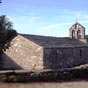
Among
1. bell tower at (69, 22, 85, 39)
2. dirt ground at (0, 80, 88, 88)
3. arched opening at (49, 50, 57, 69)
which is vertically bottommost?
dirt ground at (0, 80, 88, 88)

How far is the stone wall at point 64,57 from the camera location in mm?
35188

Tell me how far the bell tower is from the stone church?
2745 millimetres

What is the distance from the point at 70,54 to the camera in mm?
39094

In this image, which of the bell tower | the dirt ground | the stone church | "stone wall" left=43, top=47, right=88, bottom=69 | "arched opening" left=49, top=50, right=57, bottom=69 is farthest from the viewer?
the bell tower

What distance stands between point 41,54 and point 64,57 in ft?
15.8

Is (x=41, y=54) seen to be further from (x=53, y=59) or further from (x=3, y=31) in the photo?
(x=3, y=31)

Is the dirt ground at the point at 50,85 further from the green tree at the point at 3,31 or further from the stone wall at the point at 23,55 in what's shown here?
the stone wall at the point at 23,55

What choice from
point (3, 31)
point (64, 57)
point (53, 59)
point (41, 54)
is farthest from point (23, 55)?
point (3, 31)

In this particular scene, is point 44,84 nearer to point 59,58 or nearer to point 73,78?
point 73,78

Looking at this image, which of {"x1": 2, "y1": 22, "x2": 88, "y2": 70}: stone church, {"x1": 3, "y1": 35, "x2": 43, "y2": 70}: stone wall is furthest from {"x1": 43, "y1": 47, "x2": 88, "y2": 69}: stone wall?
{"x1": 3, "y1": 35, "x2": 43, "y2": 70}: stone wall

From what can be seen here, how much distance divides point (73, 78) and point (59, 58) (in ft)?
26.9

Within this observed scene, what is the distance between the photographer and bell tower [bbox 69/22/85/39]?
44.0 metres

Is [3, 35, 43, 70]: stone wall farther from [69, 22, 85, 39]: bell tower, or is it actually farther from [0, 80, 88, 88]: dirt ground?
[69, 22, 85, 39]: bell tower

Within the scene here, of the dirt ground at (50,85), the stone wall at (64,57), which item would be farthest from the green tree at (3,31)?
the stone wall at (64,57)
